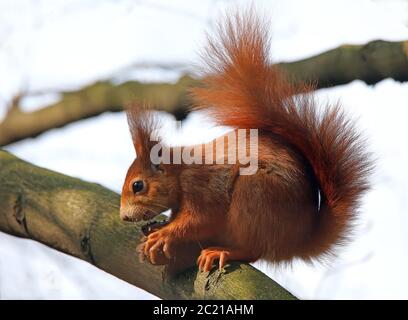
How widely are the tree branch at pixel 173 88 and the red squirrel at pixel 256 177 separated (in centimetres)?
10

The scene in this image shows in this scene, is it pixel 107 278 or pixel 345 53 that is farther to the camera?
pixel 107 278

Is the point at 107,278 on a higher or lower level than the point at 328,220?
lower

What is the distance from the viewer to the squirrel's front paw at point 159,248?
46.9 inches

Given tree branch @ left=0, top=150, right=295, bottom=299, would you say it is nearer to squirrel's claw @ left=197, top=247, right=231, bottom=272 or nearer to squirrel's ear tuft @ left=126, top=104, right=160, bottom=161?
squirrel's claw @ left=197, top=247, right=231, bottom=272

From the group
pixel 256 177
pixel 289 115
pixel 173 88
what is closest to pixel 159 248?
pixel 256 177

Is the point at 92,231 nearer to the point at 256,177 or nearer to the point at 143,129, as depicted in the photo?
the point at 143,129

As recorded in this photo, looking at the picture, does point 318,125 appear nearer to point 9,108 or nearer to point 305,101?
point 305,101

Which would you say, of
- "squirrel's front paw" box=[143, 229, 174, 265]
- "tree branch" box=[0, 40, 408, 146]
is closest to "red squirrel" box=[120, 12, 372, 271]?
"squirrel's front paw" box=[143, 229, 174, 265]

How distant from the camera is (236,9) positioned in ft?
4.59

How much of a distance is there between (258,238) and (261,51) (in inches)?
14.6

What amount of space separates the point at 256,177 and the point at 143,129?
23cm

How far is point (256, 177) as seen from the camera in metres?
1.20

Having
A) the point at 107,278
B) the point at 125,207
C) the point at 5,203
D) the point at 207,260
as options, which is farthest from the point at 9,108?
the point at 207,260

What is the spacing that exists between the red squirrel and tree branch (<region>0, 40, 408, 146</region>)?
10 centimetres
